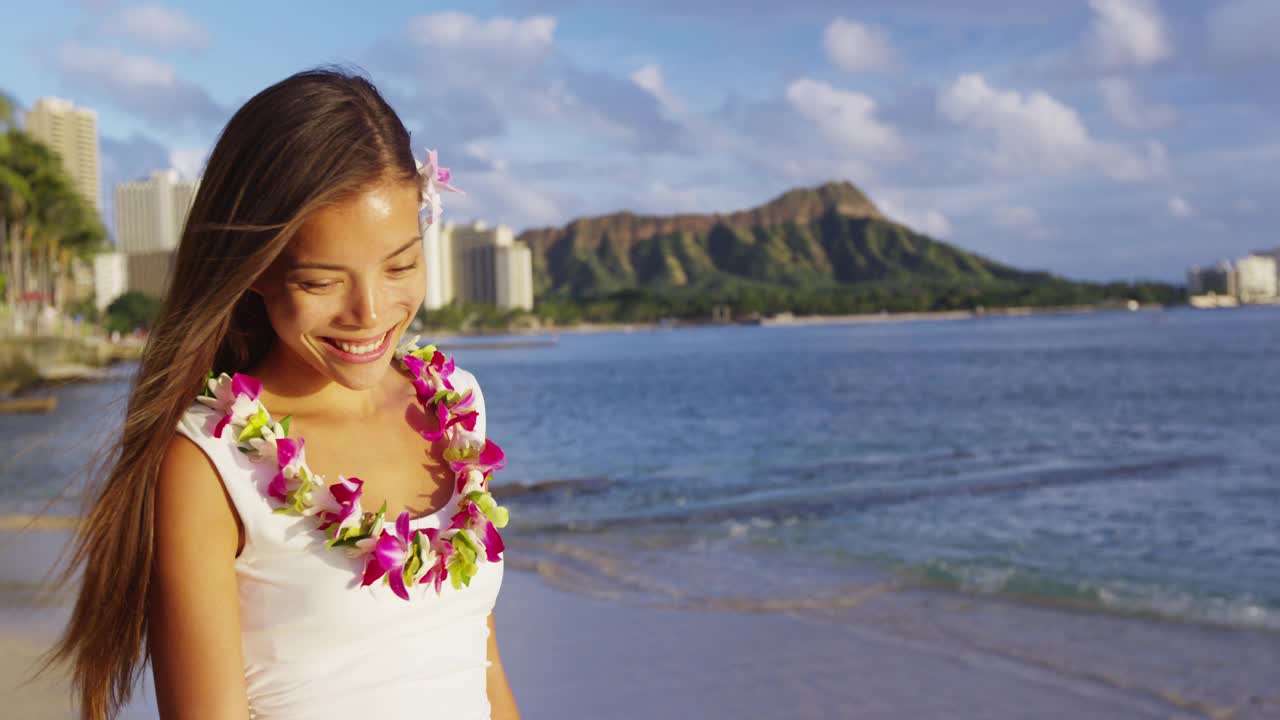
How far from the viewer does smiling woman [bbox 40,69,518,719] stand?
4.35 feet

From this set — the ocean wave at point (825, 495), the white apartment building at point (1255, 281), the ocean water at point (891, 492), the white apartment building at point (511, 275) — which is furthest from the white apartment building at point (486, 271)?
Answer: the ocean wave at point (825, 495)

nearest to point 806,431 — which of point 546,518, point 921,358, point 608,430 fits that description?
point 608,430

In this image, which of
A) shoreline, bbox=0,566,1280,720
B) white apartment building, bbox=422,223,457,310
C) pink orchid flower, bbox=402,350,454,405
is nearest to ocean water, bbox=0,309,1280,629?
pink orchid flower, bbox=402,350,454,405

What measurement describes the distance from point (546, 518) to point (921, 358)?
45.9 m

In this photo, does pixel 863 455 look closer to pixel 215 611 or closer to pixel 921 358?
pixel 215 611

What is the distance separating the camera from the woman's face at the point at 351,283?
138cm

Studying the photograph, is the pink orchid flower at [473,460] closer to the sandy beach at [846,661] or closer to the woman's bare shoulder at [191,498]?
the woman's bare shoulder at [191,498]

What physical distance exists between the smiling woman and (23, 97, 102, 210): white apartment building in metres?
116

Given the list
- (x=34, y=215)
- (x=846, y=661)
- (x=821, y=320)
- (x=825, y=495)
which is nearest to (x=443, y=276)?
(x=821, y=320)

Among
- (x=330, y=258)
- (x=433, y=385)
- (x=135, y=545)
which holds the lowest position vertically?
(x=135, y=545)

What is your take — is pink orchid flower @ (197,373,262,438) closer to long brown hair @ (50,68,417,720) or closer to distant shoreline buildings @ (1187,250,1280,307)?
long brown hair @ (50,68,417,720)

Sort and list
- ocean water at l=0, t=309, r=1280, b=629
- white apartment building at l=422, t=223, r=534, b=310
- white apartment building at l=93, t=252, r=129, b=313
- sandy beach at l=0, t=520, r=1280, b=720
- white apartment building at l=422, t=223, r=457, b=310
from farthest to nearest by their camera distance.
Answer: white apartment building at l=422, t=223, r=534, b=310
white apartment building at l=422, t=223, r=457, b=310
white apartment building at l=93, t=252, r=129, b=313
ocean water at l=0, t=309, r=1280, b=629
sandy beach at l=0, t=520, r=1280, b=720

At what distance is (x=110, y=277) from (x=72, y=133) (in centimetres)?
2667

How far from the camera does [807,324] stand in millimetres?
159250
